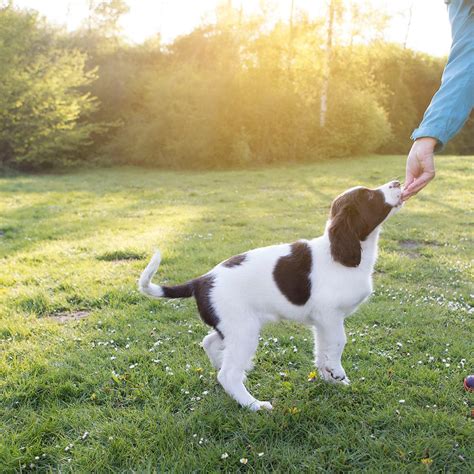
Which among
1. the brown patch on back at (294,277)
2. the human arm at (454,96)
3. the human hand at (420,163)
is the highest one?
the human arm at (454,96)

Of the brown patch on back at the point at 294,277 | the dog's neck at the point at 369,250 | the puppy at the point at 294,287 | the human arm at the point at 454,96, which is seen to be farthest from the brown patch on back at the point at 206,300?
the human arm at the point at 454,96

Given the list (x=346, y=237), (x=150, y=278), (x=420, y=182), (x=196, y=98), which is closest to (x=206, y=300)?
(x=150, y=278)

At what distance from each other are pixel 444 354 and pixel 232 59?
2721 cm

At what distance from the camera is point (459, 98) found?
8.83 feet

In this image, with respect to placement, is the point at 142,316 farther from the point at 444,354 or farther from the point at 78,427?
the point at 444,354

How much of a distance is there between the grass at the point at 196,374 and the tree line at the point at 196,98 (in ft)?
64.1

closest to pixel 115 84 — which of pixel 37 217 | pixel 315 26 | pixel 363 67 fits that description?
pixel 315 26

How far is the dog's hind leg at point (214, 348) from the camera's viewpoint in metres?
3.94

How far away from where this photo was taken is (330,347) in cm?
376

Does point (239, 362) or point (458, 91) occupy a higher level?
point (458, 91)

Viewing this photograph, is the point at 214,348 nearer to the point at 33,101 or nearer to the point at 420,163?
the point at 420,163

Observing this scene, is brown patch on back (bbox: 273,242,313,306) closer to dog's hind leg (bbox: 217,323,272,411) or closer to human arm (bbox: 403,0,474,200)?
dog's hind leg (bbox: 217,323,272,411)

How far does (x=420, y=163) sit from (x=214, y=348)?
220 cm

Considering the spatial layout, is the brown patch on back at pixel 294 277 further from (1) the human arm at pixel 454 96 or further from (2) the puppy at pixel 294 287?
(1) the human arm at pixel 454 96
